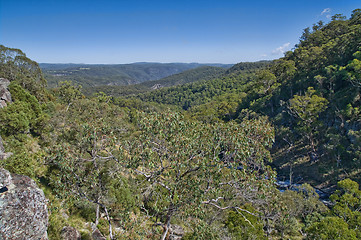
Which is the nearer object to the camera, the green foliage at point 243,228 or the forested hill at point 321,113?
the green foliage at point 243,228

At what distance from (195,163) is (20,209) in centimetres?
729

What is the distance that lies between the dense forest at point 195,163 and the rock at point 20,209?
2260 millimetres

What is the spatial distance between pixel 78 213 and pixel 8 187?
10.5 meters

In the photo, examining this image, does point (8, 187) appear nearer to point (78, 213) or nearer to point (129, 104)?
point (78, 213)

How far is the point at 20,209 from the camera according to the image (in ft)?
24.5

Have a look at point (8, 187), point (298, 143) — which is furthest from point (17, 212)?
point (298, 143)

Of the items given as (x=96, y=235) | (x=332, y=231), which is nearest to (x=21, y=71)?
(x=96, y=235)

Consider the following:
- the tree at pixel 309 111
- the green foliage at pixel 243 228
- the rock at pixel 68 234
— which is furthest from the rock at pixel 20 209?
the tree at pixel 309 111

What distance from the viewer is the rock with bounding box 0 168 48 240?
23.3 feet

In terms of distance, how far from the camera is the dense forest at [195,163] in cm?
957

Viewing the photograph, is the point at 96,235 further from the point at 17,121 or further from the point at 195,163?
the point at 17,121

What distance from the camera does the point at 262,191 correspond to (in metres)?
9.38

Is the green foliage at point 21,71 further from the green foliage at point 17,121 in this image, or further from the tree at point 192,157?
the tree at point 192,157

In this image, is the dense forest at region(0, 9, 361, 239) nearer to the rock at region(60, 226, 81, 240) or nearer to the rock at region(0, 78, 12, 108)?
the rock at region(60, 226, 81, 240)
